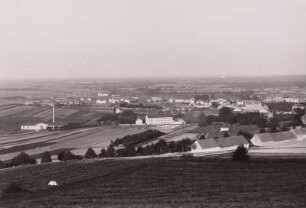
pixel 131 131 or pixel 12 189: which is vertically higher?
pixel 12 189

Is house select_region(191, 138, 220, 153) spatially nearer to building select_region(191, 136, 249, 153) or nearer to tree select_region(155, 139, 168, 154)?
building select_region(191, 136, 249, 153)

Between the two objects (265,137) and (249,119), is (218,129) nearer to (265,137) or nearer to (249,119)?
(249,119)

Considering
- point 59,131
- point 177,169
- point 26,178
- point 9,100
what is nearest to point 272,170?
point 177,169

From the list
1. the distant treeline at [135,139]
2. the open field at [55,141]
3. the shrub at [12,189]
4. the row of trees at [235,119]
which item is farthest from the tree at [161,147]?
the row of trees at [235,119]

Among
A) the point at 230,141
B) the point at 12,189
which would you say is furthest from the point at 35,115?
the point at 12,189

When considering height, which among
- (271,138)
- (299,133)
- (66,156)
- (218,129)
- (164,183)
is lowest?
(218,129)

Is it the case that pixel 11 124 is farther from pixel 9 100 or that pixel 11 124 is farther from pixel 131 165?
pixel 131 165

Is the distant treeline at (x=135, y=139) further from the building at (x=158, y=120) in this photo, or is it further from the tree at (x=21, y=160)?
the building at (x=158, y=120)
